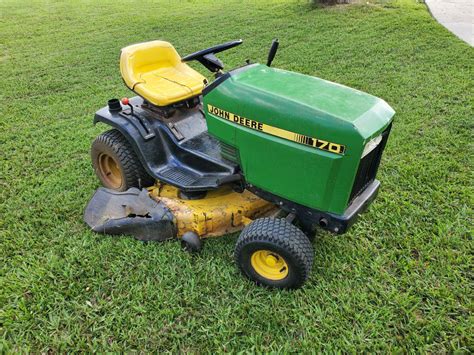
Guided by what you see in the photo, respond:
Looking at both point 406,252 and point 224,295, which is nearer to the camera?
point 224,295

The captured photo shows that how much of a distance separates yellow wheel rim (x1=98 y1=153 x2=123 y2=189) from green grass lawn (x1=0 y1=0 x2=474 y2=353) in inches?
5.8

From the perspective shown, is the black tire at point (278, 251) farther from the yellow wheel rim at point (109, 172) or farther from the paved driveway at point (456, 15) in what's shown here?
A: the paved driveway at point (456, 15)

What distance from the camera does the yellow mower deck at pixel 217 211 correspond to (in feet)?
8.23

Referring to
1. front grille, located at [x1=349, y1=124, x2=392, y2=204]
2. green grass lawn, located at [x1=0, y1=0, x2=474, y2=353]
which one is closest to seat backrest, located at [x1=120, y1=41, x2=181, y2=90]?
green grass lawn, located at [x1=0, y1=0, x2=474, y2=353]

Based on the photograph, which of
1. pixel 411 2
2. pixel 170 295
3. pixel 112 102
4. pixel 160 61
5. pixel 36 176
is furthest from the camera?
pixel 411 2

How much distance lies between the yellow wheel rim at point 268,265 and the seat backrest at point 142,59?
1557 millimetres

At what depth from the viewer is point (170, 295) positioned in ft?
7.41

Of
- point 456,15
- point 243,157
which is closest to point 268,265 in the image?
point 243,157

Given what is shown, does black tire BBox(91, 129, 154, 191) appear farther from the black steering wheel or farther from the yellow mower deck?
the black steering wheel

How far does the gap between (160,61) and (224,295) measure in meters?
1.92

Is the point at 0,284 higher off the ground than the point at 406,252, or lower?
lower

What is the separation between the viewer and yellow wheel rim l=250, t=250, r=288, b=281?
226 centimetres

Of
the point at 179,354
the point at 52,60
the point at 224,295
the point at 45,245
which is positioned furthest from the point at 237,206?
the point at 52,60

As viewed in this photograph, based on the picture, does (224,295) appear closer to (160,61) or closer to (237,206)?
(237,206)
